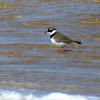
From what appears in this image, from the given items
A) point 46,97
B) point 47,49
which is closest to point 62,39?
point 47,49

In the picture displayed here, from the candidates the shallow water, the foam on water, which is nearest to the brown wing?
the shallow water

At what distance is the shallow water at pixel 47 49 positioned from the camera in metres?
11.2

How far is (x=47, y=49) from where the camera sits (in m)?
14.8

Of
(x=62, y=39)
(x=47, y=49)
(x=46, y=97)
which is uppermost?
(x=62, y=39)

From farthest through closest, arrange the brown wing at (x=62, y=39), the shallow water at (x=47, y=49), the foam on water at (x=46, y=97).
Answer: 1. the brown wing at (x=62, y=39)
2. the shallow water at (x=47, y=49)
3. the foam on water at (x=46, y=97)

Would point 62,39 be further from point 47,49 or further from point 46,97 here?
point 46,97

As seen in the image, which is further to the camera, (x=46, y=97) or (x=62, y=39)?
(x=62, y=39)

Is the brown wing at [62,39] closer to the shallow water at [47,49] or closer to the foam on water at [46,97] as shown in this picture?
the shallow water at [47,49]

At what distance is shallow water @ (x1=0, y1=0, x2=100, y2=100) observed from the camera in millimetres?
11242

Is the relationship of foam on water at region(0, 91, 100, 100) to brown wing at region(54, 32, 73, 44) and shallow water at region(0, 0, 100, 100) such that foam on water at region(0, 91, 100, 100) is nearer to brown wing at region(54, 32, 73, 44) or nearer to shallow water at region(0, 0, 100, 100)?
shallow water at region(0, 0, 100, 100)

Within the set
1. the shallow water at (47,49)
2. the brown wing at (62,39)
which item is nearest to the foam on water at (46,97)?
the shallow water at (47,49)

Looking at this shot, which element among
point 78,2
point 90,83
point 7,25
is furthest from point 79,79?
point 78,2

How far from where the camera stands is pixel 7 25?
1792 centimetres

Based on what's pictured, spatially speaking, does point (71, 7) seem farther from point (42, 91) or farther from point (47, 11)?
point (42, 91)
